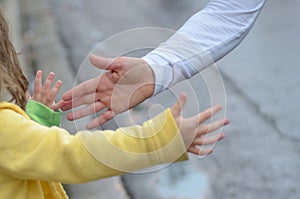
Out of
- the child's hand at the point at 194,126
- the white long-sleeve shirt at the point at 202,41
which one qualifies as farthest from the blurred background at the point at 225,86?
the child's hand at the point at 194,126

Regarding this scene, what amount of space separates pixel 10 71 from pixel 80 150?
33 cm

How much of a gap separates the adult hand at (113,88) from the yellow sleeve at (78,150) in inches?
7.6

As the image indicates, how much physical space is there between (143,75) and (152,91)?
0.22ft

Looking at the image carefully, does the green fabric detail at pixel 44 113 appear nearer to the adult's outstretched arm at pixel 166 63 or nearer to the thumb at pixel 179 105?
the adult's outstretched arm at pixel 166 63

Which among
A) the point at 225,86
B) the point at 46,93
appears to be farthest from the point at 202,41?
the point at 225,86

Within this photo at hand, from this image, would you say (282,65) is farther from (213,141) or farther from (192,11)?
(213,141)

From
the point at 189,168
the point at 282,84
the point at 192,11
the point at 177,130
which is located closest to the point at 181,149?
the point at 177,130

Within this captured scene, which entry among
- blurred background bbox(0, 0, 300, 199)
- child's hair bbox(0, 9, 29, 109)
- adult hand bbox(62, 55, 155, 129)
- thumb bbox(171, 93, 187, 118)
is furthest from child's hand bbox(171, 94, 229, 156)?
child's hair bbox(0, 9, 29, 109)

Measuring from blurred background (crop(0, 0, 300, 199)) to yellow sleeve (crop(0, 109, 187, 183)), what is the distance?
0.74ft

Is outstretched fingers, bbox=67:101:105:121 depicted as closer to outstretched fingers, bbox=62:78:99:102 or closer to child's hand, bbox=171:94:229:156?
outstretched fingers, bbox=62:78:99:102

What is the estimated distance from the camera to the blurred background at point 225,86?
353cm

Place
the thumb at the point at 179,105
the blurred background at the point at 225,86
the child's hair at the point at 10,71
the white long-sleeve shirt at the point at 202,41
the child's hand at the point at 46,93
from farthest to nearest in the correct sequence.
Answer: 1. the blurred background at the point at 225,86
2. the child's hand at the point at 46,93
3. the white long-sleeve shirt at the point at 202,41
4. the child's hair at the point at 10,71
5. the thumb at the point at 179,105

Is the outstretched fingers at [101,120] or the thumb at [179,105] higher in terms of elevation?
the thumb at [179,105]

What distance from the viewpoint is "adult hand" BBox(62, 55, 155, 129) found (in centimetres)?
175
